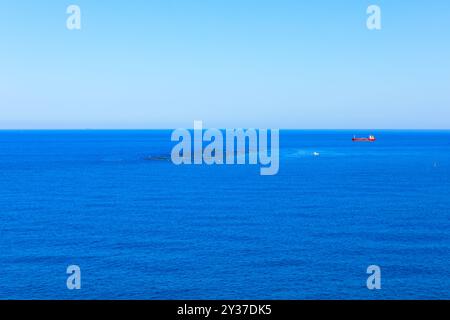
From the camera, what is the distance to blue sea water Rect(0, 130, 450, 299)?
48562 mm

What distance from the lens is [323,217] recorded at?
79250 millimetres

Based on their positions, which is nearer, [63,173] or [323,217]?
[323,217]

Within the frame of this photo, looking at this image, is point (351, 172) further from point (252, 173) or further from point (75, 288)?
point (75, 288)

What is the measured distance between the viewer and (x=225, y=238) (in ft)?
215

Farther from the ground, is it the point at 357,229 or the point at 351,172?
the point at 351,172

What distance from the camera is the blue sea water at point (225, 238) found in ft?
159

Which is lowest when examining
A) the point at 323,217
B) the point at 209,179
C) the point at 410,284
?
the point at 410,284

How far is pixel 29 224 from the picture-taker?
75.2m

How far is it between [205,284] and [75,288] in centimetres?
1335

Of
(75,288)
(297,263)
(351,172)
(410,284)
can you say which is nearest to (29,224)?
(75,288)
